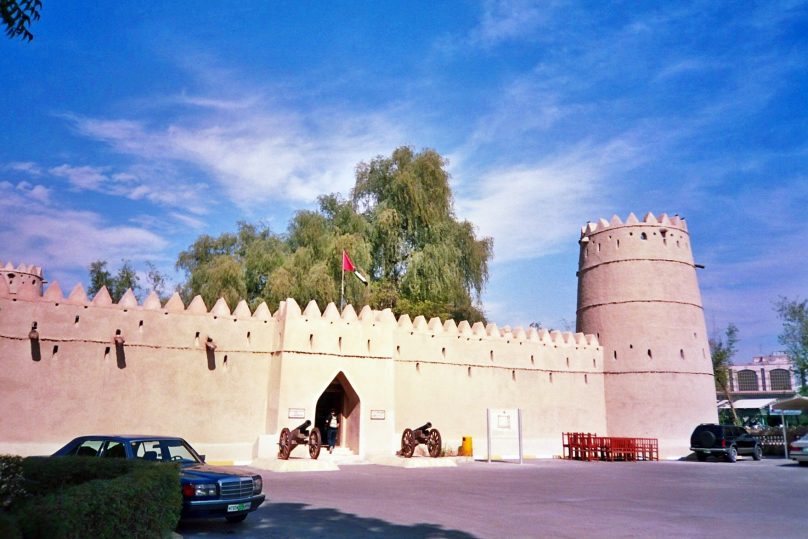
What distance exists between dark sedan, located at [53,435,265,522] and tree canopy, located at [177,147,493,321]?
19869mm

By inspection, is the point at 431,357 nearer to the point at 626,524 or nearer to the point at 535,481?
the point at 535,481

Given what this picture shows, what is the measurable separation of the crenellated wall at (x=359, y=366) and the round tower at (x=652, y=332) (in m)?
0.06

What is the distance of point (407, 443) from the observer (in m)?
21.5

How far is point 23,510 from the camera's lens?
5355 mm

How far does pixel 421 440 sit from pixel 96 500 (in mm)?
16164

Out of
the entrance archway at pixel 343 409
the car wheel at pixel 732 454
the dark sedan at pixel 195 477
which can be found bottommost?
the car wheel at pixel 732 454

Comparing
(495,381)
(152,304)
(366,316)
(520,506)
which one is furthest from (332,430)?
(520,506)

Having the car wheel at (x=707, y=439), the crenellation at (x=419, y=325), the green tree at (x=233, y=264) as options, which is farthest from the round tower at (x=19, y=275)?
the car wheel at (x=707, y=439)

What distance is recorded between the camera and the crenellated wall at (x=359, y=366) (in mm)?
18438

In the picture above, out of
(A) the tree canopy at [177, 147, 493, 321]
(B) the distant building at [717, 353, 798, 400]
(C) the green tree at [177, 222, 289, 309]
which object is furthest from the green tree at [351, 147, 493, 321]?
(B) the distant building at [717, 353, 798, 400]

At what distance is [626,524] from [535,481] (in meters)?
→ 6.53

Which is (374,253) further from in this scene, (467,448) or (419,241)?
(467,448)

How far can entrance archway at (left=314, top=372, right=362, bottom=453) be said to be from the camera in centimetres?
2220

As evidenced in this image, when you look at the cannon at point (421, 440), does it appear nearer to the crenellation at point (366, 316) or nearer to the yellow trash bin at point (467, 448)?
the yellow trash bin at point (467, 448)
